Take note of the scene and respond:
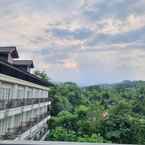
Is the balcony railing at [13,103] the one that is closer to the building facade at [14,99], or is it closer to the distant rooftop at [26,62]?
the building facade at [14,99]

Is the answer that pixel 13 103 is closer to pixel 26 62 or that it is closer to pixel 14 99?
pixel 14 99

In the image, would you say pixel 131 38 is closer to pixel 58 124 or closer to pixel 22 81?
pixel 22 81

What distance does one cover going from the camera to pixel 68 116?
13.9 metres

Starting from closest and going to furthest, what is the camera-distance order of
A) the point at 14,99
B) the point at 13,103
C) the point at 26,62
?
the point at 13,103
the point at 14,99
the point at 26,62

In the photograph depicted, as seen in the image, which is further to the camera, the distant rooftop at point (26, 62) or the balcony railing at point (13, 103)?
the distant rooftop at point (26, 62)

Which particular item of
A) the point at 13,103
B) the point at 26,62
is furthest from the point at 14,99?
the point at 26,62

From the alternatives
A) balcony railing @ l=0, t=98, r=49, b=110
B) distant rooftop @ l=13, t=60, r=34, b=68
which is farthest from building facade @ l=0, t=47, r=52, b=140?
distant rooftop @ l=13, t=60, r=34, b=68

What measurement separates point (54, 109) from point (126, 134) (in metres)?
8.74

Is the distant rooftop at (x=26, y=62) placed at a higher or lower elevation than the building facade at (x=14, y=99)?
higher

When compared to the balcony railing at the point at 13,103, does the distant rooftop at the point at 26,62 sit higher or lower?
higher

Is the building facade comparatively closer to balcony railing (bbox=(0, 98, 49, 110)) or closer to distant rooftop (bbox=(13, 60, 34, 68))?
balcony railing (bbox=(0, 98, 49, 110))

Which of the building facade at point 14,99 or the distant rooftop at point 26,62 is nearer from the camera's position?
the building facade at point 14,99

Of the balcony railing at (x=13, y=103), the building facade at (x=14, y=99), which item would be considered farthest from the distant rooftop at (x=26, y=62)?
the balcony railing at (x=13, y=103)

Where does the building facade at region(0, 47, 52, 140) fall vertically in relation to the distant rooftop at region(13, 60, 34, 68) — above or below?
below
